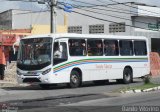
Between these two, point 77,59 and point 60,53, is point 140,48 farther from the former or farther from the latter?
point 60,53

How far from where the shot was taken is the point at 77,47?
2420cm

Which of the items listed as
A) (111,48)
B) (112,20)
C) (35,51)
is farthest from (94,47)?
(112,20)

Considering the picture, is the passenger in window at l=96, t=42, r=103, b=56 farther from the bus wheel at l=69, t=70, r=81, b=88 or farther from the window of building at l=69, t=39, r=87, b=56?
the bus wheel at l=69, t=70, r=81, b=88

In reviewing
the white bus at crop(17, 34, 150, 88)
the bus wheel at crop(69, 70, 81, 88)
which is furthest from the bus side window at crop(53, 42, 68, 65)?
the bus wheel at crop(69, 70, 81, 88)

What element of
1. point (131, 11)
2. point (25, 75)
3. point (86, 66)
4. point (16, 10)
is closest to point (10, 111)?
point (25, 75)

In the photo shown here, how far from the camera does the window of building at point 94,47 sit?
982 inches

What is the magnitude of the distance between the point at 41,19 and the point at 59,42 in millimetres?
42404

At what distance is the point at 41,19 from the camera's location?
64.9 meters

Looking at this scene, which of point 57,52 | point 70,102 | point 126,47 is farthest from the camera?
point 126,47

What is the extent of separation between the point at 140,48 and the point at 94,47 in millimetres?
4356

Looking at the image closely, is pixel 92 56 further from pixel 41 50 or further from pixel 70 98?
pixel 70 98

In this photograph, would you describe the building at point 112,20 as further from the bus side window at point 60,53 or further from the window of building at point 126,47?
the bus side window at point 60,53

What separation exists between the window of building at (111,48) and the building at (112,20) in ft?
81.5

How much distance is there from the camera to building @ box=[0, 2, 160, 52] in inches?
2151
